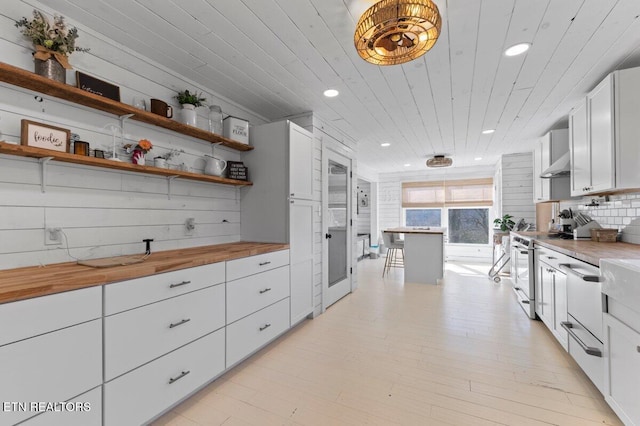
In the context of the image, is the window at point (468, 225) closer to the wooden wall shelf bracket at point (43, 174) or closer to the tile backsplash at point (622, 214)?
the tile backsplash at point (622, 214)

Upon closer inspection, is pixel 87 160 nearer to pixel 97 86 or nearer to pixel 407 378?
pixel 97 86

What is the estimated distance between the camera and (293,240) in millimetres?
2920

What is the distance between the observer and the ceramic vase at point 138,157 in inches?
78.7

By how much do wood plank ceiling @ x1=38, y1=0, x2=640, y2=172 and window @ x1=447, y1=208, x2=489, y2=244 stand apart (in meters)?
3.76

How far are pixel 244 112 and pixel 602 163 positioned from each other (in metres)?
3.53

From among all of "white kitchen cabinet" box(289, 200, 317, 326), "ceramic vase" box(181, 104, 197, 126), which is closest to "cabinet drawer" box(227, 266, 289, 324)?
"white kitchen cabinet" box(289, 200, 317, 326)

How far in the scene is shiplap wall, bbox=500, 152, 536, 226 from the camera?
5.51 m

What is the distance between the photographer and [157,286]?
160 centimetres

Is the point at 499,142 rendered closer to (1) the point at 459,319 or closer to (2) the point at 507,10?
(1) the point at 459,319

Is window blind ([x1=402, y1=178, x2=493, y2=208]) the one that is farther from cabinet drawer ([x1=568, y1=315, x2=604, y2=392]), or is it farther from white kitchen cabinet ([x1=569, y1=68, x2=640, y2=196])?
cabinet drawer ([x1=568, y1=315, x2=604, y2=392])

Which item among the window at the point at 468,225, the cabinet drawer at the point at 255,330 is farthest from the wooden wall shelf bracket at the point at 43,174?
the window at the point at 468,225

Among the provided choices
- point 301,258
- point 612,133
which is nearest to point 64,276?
point 301,258

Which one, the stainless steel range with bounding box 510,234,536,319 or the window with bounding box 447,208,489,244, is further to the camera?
the window with bounding box 447,208,489,244

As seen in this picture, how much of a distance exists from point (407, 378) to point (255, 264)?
1491mm
